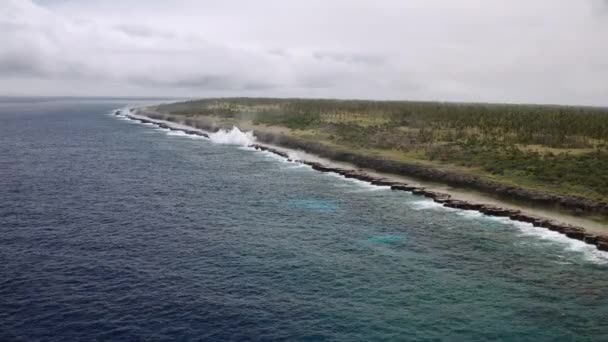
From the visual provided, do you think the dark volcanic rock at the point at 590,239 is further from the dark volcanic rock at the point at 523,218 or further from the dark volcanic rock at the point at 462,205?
the dark volcanic rock at the point at 462,205

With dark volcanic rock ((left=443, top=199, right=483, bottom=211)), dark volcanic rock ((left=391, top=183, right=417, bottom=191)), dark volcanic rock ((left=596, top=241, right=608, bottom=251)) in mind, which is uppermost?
dark volcanic rock ((left=391, top=183, right=417, bottom=191))

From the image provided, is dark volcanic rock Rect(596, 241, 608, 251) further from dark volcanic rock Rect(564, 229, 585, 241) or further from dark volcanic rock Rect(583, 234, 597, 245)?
dark volcanic rock Rect(564, 229, 585, 241)

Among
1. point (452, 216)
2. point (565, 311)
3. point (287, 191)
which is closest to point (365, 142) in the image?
point (287, 191)

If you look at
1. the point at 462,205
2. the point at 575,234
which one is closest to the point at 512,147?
the point at 462,205

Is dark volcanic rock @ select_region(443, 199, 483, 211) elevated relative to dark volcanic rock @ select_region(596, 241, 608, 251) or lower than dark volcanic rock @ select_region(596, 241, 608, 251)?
elevated

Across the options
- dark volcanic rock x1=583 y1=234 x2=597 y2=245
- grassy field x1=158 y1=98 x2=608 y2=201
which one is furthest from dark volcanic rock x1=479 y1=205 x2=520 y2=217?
dark volcanic rock x1=583 y1=234 x2=597 y2=245

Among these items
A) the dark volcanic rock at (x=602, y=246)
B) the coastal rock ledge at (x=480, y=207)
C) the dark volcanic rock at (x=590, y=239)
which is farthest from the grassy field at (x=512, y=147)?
the dark volcanic rock at (x=602, y=246)

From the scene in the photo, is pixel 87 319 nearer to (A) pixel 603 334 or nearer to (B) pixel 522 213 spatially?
(A) pixel 603 334
